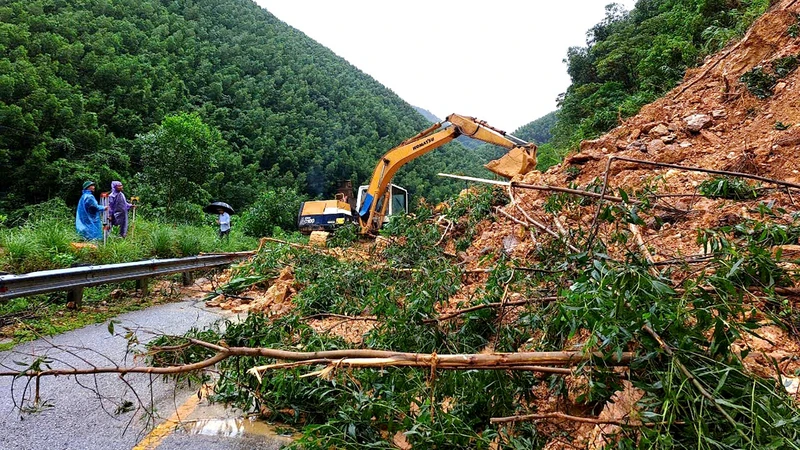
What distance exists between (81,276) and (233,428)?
14.1 ft

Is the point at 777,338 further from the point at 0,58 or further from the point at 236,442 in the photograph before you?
the point at 0,58

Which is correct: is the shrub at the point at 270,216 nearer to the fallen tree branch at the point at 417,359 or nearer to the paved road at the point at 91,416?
the paved road at the point at 91,416

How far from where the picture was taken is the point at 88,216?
962 centimetres

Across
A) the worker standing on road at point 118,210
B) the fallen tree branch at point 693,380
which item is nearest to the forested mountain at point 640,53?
the fallen tree branch at point 693,380

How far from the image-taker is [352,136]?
2247 inches

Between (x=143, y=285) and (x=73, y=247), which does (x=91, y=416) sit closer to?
(x=143, y=285)

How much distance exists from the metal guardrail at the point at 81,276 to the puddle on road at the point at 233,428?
133 inches

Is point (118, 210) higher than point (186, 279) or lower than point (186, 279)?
higher

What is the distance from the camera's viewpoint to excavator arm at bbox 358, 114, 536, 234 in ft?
31.7

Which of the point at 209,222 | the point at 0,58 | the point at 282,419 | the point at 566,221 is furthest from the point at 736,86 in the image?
the point at 0,58

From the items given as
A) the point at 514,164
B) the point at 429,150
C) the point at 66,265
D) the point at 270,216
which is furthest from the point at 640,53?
the point at 270,216

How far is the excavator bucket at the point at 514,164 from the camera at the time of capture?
31.0 ft

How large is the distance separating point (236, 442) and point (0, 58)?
36.1 meters

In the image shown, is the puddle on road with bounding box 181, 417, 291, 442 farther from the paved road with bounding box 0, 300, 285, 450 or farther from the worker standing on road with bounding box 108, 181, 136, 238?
the worker standing on road with bounding box 108, 181, 136, 238
